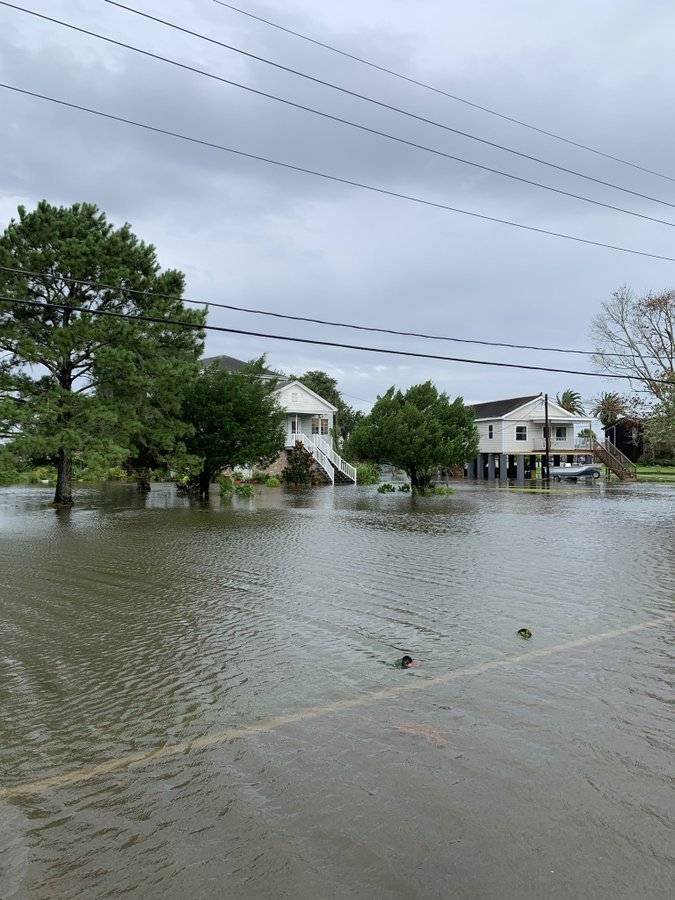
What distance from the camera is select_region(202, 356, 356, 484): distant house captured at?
47.4m

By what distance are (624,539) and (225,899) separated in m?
16.3

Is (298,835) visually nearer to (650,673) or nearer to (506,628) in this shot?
(650,673)

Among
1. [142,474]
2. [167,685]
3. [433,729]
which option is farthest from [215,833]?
[142,474]

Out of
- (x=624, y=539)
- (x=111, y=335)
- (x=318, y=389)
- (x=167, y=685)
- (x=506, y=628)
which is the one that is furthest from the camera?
(x=318, y=389)

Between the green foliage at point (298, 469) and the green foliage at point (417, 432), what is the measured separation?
11.9 metres

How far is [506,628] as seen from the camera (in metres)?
8.66

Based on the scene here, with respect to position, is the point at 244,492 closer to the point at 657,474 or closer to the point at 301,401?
the point at 301,401

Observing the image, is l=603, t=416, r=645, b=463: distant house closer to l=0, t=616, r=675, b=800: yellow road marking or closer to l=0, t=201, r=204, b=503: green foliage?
l=0, t=201, r=204, b=503: green foliage

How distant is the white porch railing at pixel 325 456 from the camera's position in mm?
47062

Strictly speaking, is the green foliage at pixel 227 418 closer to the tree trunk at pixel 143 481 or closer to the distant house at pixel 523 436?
the tree trunk at pixel 143 481

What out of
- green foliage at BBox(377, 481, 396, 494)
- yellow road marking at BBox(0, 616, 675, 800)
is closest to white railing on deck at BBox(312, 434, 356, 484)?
green foliage at BBox(377, 481, 396, 494)

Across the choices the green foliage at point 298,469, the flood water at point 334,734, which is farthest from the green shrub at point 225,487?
the flood water at point 334,734

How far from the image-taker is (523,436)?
61938 mm

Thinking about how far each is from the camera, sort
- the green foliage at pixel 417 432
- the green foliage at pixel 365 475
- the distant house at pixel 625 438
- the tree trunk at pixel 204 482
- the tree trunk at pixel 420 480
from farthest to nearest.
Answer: the distant house at pixel 625 438
the green foliage at pixel 365 475
the tree trunk at pixel 420 480
the green foliage at pixel 417 432
the tree trunk at pixel 204 482
